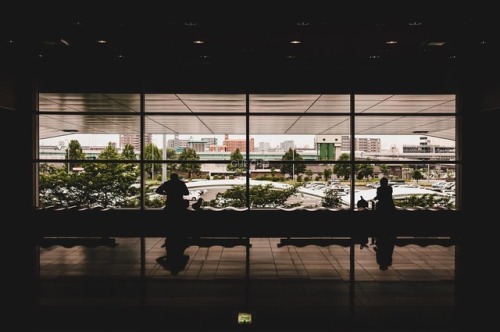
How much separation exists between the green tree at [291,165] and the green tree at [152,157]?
121 inches

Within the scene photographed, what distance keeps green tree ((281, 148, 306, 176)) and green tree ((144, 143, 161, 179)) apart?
308 cm

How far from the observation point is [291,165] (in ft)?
28.6

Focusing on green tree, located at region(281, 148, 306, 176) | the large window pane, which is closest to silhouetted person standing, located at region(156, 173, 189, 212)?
green tree, located at region(281, 148, 306, 176)

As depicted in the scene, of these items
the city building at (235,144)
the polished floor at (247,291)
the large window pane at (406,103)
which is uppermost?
the large window pane at (406,103)

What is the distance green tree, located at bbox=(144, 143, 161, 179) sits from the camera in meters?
8.35

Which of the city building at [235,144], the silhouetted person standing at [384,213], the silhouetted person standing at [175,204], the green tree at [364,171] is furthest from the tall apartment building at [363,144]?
the silhouetted person standing at [175,204]

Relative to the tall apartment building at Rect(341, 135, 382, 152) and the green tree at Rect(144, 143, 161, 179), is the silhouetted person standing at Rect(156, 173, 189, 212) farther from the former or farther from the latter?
the tall apartment building at Rect(341, 135, 382, 152)

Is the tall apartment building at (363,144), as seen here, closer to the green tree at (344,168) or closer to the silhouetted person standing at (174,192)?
the green tree at (344,168)

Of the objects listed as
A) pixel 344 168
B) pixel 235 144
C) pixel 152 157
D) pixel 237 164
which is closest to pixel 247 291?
pixel 237 164
